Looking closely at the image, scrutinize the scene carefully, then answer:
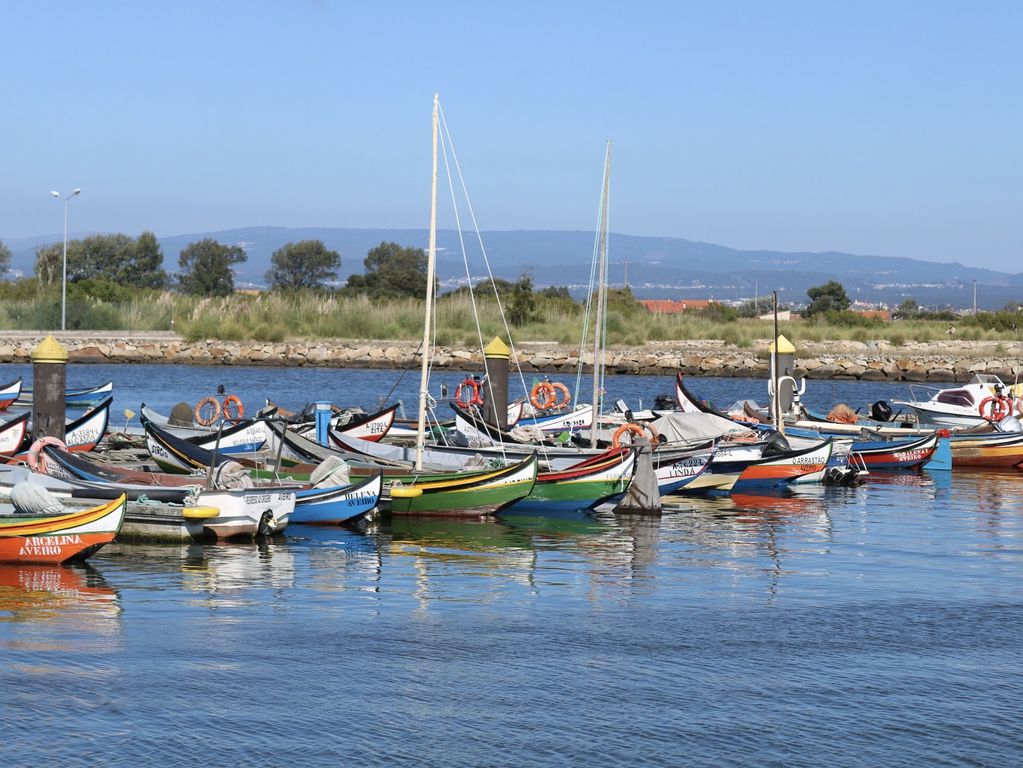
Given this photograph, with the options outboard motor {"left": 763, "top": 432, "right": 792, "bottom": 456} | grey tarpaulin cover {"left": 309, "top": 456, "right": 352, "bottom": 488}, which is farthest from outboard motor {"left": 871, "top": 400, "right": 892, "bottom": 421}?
grey tarpaulin cover {"left": 309, "top": 456, "right": 352, "bottom": 488}

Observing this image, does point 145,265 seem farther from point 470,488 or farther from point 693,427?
point 470,488

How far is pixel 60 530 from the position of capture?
19.4 metres

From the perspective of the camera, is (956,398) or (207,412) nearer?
(207,412)

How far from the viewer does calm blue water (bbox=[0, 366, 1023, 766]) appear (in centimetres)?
1250

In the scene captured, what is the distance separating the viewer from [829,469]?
3341 cm

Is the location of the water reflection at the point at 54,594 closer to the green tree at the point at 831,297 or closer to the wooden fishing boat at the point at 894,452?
the wooden fishing boat at the point at 894,452

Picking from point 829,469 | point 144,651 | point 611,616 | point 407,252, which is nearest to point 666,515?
point 829,469

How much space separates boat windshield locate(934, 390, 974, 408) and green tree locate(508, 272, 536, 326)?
5128 centimetres

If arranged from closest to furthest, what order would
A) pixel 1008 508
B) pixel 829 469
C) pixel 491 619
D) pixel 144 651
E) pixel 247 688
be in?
pixel 247 688, pixel 144 651, pixel 491 619, pixel 1008 508, pixel 829 469

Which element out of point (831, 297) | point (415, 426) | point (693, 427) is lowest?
point (415, 426)

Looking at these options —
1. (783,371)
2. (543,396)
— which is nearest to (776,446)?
(783,371)

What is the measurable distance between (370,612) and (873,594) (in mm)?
6764

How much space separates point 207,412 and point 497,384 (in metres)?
8.27

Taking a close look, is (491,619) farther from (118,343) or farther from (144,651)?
(118,343)
